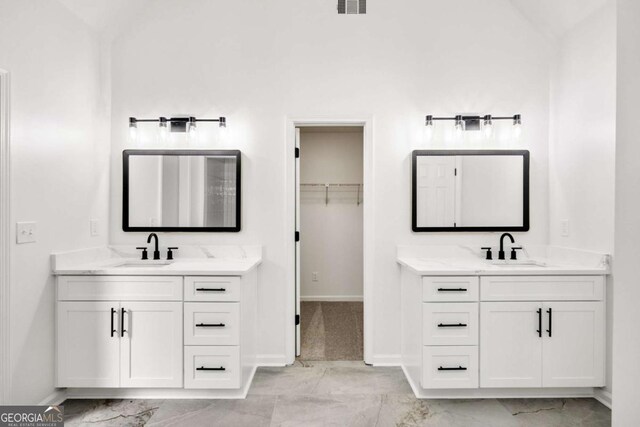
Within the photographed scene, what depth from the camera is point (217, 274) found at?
2.38 m

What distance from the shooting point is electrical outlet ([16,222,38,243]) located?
211cm

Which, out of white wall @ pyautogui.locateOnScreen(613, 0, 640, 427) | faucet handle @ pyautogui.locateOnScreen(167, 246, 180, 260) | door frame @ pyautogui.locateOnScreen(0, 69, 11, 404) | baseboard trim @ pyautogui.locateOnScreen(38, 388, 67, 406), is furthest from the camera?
faucet handle @ pyautogui.locateOnScreen(167, 246, 180, 260)

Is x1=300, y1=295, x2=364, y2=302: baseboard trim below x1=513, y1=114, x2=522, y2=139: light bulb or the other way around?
below

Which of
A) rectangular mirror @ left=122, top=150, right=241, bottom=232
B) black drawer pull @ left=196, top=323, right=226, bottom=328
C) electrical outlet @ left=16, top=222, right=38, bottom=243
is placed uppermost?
rectangular mirror @ left=122, top=150, right=241, bottom=232

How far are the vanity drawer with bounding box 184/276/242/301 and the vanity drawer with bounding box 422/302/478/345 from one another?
1.23 metres

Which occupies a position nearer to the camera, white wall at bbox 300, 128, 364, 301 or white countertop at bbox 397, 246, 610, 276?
white countertop at bbox 397, 246, 610, 276

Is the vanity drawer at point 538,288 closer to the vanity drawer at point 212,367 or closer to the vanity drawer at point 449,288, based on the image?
the vanity drawer at point 449,288

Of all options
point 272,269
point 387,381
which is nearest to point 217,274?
point 272,269

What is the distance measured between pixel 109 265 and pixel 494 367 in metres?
2.73

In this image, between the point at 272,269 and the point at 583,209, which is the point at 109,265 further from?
the point at 583,209

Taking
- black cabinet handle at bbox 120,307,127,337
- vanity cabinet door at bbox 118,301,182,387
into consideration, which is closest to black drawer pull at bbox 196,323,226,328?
vanity cabinet door at bbox 118,301,182,387

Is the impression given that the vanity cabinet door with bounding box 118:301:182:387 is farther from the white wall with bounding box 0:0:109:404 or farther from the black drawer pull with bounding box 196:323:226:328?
the white wall with bounding box 0:0:109:404

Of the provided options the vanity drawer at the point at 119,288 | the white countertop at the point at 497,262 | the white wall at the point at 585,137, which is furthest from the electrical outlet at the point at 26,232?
the white wall at the point at 585,137

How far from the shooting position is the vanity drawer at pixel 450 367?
2.39 metres
